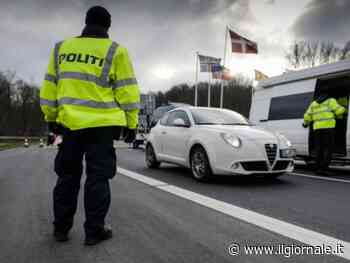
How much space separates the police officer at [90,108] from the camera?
2729 millimetres

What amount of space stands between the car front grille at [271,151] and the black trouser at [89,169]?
3484mm

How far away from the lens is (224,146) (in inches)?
220

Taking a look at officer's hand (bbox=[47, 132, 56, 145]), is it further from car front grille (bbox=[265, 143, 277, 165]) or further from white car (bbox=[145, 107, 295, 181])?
car front grille (bbox=[265, 143, 277, 165])

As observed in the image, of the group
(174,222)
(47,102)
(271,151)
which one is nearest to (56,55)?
(47,102)

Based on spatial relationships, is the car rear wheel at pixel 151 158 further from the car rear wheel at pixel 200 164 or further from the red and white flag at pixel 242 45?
the red and white flag at pixel 242 45

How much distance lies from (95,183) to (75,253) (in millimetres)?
560

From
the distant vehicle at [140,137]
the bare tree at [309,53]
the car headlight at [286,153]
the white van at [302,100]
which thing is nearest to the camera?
the car headlight at [286,153]

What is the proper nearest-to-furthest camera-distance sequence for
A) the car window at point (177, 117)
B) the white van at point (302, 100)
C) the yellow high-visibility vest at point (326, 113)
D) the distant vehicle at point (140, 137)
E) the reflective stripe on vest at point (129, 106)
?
the reflective stripe on vest at point (129, 106) < the car window at point (177, 117) < the yellow high-visibility vest at point (326, 113) < the white van at point (302, 100) < the distant vehicle at point (140, 137)

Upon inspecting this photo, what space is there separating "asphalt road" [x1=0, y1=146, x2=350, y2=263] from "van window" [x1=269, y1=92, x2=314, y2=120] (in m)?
3.08

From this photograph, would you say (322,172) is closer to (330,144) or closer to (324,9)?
(330,144)

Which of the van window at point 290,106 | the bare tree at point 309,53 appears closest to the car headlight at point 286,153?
the van window at point 290,106

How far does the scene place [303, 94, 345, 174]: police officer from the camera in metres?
7.19

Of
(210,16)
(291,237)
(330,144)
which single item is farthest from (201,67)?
(291,237)

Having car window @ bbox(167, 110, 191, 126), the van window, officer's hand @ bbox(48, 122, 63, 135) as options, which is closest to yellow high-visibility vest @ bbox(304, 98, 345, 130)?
the van window
